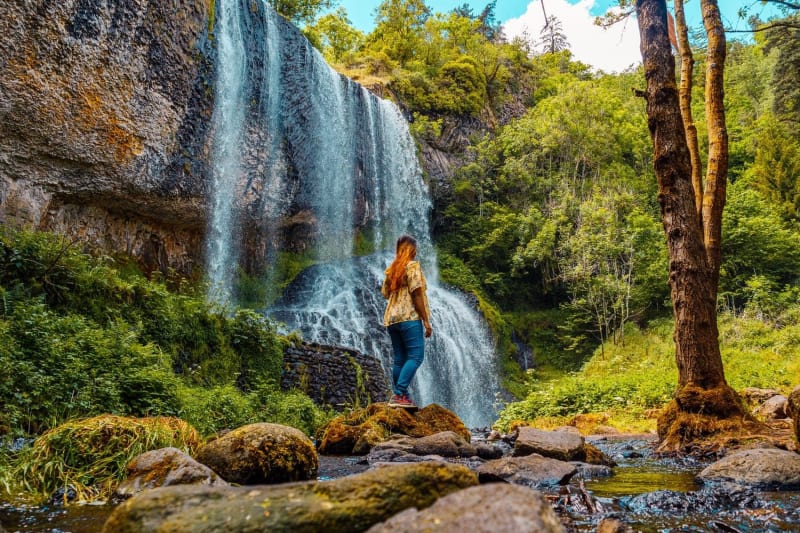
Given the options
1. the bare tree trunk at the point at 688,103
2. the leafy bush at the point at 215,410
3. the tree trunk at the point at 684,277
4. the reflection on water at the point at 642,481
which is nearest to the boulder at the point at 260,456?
the reflection on water at the point at 642,481

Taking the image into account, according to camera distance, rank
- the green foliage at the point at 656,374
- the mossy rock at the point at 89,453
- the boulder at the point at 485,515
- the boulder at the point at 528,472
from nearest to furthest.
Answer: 1. the boulder at the point at 485,515
2. the mossy rock at the point at 89,453
3. the boulder at the point at 528,472
4. the green foliage at the point at 656,374

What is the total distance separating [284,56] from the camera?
17703 mm

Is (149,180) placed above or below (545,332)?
above

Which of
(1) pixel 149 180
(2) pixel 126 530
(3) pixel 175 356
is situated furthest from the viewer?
(1) pixel 149 180

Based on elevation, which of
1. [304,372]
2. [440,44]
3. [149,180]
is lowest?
[304,372]

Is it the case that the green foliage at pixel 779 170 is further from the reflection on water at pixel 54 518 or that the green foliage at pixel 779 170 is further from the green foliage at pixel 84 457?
the reflection on water at pixel 54 518

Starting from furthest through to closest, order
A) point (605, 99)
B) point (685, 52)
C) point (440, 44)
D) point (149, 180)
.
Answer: point (440, 44)
point (605, 99)
point (149, 180)
point (685, 52)

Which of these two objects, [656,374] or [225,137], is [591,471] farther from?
[225,137]

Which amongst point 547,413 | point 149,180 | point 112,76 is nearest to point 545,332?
point 547,413

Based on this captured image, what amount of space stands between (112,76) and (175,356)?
726 centimetres

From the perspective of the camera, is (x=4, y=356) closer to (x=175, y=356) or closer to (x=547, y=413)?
(x=175, y=356)

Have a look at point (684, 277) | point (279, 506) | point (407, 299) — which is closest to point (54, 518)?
point (279, 506)

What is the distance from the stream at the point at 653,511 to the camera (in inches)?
90.7

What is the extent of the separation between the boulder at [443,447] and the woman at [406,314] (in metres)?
0.97
